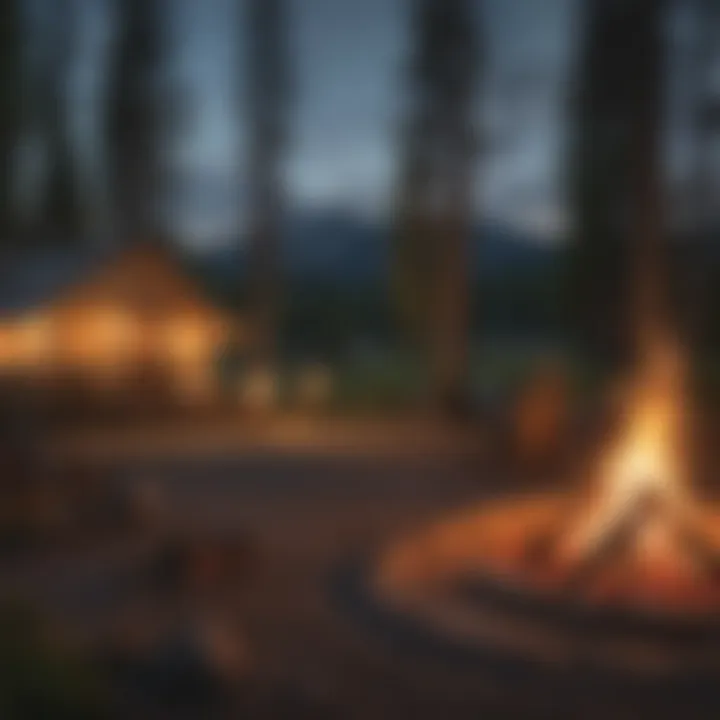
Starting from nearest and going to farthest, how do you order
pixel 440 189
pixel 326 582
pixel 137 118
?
pixel 326 582 → pixel 440 189 → pixel 137 118

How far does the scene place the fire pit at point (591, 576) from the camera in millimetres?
8062

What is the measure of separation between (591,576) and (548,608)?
0.63 metres

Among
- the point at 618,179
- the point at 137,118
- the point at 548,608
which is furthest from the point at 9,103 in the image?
the point at 548,608

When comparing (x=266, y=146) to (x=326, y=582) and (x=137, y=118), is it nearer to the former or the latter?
(x=137, y=118)

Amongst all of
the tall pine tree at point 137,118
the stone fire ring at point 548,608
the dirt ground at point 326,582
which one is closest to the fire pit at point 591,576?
the stone fire ring at point 548,608

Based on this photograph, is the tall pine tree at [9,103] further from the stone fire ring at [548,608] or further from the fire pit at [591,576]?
the stone fire ring at [548,608]

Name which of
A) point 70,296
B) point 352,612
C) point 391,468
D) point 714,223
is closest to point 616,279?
point 714,223

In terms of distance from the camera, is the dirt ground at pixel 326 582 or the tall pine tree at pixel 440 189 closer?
the dirt ground at pixel 326 582

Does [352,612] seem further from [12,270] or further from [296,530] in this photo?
[12,270]

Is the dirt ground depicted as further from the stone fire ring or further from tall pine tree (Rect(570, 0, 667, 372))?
tall pine tree (Rect(570, 0, 667, 372))

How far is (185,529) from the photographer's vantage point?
41.6 feet

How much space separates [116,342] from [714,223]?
12544mm

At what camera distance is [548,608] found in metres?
8.46

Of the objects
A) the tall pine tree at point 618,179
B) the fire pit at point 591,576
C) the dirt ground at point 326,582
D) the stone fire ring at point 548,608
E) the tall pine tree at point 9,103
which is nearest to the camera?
the dirt ground at point 326,582
